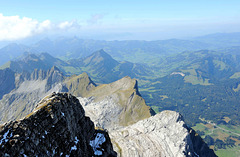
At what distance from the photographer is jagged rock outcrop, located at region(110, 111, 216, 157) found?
98.8 meters

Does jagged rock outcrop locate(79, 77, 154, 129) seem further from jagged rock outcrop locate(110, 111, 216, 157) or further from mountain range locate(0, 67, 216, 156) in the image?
mountain range locate(0, 67, 216, 156)

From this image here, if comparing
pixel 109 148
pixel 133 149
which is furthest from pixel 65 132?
pixel 133 149

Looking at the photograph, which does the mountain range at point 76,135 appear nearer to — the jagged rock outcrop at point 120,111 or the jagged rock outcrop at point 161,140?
the jagged rock outcrop at point 161,140

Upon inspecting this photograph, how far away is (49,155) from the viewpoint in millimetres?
37875

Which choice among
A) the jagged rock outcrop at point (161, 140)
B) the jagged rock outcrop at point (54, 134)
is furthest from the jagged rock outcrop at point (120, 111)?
the jagged rock outcrop at point (54, 134)

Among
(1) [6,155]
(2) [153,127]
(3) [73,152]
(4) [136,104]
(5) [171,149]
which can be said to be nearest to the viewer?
(1) [6,155]

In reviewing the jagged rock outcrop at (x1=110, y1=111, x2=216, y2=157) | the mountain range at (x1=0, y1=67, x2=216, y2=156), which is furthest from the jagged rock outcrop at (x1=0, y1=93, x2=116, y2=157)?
the jagged rock outcrop at (x1=110, y1=111, x2=216, y2=157)

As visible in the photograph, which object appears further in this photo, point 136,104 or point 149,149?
point 136,104

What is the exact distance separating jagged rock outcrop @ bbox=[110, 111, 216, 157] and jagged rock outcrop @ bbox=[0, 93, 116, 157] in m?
50.3

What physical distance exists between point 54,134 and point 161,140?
82898 millimetres

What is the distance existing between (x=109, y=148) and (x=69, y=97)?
871 inches

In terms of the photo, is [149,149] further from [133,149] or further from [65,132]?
[65,132]

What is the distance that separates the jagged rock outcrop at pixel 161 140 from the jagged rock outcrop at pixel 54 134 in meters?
50.3

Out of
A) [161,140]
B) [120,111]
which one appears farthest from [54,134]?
[120,111]
